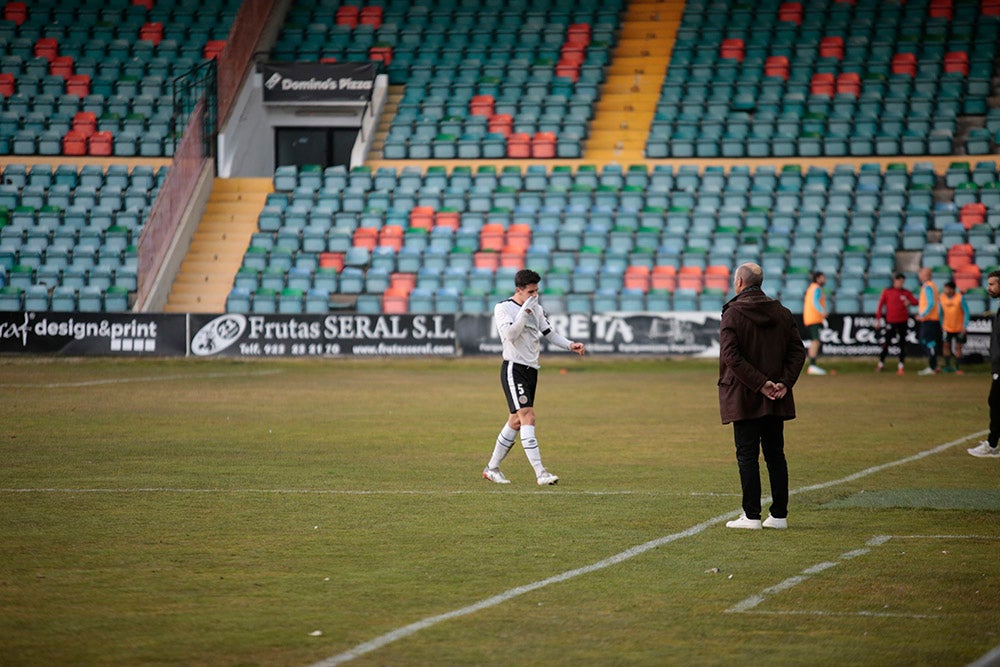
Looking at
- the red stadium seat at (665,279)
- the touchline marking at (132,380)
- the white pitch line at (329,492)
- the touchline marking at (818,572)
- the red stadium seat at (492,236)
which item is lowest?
the touchline marking at (818,572)

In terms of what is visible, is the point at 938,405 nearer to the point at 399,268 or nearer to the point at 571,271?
the point at 571,271

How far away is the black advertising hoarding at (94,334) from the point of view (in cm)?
3173

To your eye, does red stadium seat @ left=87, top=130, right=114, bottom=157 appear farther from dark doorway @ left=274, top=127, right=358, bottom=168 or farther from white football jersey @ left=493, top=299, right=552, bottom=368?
white football jersey @ left=493, top=299, right=552, bottom=368

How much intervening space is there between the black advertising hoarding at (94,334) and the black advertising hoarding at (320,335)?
592mm

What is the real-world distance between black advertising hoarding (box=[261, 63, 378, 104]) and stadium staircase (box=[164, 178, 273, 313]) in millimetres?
3034

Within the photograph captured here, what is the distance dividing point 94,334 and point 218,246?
20.1ft

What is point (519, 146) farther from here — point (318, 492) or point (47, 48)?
point (318, 492)

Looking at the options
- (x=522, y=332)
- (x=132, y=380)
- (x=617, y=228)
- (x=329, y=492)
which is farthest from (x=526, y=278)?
(x=617, y=228)

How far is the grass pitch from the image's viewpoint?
24.4 feet

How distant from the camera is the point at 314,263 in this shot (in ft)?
118

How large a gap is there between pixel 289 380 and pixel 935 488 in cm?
1614

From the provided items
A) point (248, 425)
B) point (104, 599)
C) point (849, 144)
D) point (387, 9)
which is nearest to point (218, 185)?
point (387, 9)

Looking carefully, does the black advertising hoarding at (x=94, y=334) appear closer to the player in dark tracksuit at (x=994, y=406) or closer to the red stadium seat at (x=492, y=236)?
the red stadium seat at (x=492, y=236)

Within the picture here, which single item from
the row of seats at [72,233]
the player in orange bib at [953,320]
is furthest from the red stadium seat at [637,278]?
the row of seats at [72,233]
